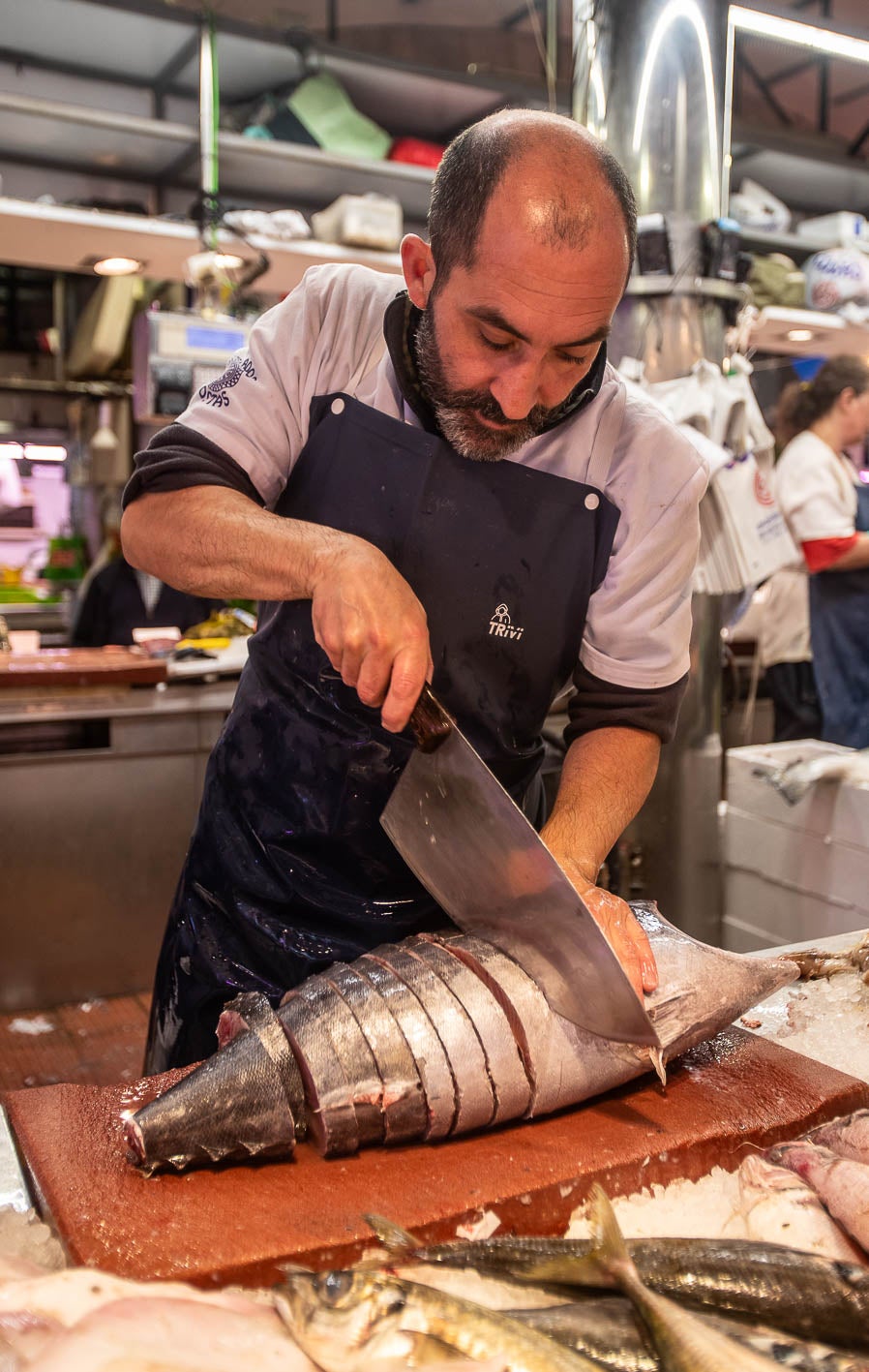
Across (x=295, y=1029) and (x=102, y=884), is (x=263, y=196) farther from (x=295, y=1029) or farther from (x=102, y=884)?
(x=295, y=1029)

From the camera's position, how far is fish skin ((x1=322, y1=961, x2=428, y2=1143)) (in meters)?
1.29

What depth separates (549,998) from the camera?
1409 millimetres

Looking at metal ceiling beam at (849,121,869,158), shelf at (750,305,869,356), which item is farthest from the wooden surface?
metal ceiling beam at (849,121,869,158)

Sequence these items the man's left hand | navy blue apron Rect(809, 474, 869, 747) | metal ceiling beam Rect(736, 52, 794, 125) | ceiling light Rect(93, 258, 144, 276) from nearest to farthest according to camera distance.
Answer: the man's left hand → navy blue apron Rect(809, 474, 869, 747) → ceiling light Rect(93, 258, 144, 276) → metal ceiling beam Rect(736, 52, 794, 125)

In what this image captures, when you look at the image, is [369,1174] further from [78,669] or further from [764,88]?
[764,88]

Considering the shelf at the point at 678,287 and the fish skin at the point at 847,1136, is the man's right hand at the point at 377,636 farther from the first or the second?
the shelf at the point at 678,287

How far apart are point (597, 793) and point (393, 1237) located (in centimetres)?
87

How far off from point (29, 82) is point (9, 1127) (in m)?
7.72

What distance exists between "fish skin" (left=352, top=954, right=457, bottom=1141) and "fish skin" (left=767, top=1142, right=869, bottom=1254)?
40 cm

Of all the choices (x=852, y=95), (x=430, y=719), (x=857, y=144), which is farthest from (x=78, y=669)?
(x=852, y=95)

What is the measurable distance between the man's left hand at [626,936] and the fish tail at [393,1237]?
1.50ft

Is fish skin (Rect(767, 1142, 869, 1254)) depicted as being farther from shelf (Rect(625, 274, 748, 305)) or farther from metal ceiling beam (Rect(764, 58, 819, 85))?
metal ceiling beam (Rect(764, 58, 819, 85))

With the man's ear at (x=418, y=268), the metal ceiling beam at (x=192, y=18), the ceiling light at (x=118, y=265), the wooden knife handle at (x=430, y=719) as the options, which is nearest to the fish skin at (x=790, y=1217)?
the wooden knife handle at (x=430, y=719)

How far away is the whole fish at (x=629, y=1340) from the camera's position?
0.99 metres
